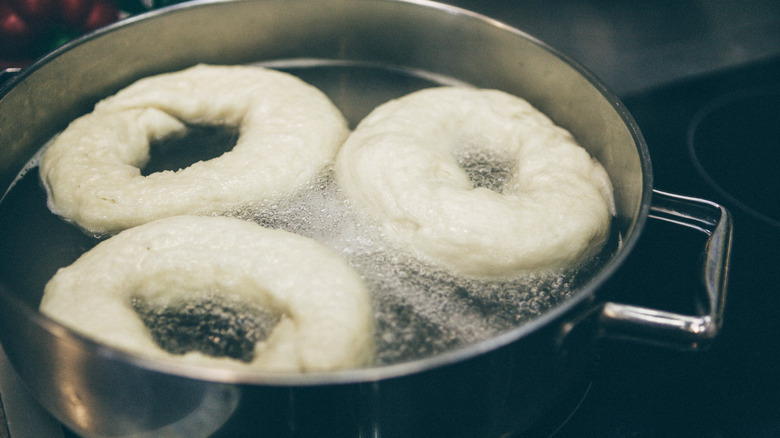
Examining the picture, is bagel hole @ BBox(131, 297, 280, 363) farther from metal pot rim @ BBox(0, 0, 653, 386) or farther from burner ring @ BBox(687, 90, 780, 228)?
burner ring @ BBox(687, 90, 780, 228)

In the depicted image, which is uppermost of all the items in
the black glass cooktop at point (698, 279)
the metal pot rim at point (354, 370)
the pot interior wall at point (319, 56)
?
Result: the pot interior wall at point (319, 56)

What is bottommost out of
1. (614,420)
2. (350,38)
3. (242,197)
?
(614,420)

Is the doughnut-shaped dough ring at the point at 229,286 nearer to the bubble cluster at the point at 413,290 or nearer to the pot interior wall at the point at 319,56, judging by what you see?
the bubble cluster at the point at 413,290

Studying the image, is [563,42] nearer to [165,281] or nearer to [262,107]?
[262,107]

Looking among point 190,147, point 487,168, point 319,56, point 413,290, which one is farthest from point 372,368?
point 319,56

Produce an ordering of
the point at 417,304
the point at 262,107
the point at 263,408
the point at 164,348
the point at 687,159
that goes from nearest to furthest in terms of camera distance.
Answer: the point at 263,408
the point at 164,348
the point at 417,304
the point at 262,107
the point at 687,159

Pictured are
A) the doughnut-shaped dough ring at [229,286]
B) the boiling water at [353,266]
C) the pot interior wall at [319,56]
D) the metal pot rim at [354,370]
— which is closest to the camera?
the metal pot rim at [354,370]

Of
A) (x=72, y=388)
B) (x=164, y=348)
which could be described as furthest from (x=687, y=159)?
(x=72, y=388)

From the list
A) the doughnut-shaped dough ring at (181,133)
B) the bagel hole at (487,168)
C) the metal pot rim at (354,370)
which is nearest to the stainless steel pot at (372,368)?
the metal pot rim at (354,370)
